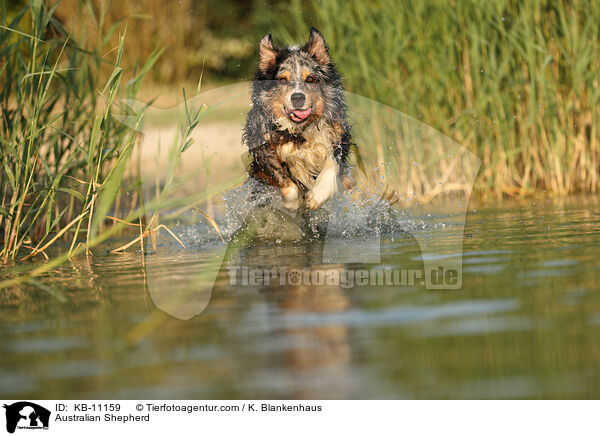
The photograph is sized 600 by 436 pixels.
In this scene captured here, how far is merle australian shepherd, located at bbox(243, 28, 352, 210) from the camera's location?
18.4 feet

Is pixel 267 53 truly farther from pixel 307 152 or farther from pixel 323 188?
pixel 323 188

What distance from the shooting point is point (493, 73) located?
7.16 metres

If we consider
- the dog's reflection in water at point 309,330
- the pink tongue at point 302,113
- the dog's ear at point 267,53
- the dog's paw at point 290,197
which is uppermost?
the dog's ear at point 267,53

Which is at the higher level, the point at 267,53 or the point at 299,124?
the point at 267,53

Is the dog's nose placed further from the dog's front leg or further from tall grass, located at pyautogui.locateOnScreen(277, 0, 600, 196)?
tall grass, located at pyautogui.locateOnScreen(277, 0, 600, 196)

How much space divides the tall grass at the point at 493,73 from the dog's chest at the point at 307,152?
1.75 m

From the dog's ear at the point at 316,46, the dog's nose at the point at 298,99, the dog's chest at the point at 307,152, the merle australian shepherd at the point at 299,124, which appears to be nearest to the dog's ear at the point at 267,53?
the merle australian shepherd at the point at 299,124

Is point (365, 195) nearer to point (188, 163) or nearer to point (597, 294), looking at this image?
point (597, 294)

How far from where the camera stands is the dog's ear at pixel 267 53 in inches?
224

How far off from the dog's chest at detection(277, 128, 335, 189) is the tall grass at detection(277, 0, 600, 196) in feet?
5.73

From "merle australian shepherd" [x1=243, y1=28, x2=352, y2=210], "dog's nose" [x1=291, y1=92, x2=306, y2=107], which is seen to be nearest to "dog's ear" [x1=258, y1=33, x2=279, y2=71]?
"merle australian shepherd" [x1=243, y1=28, x2=352, y2=210]
